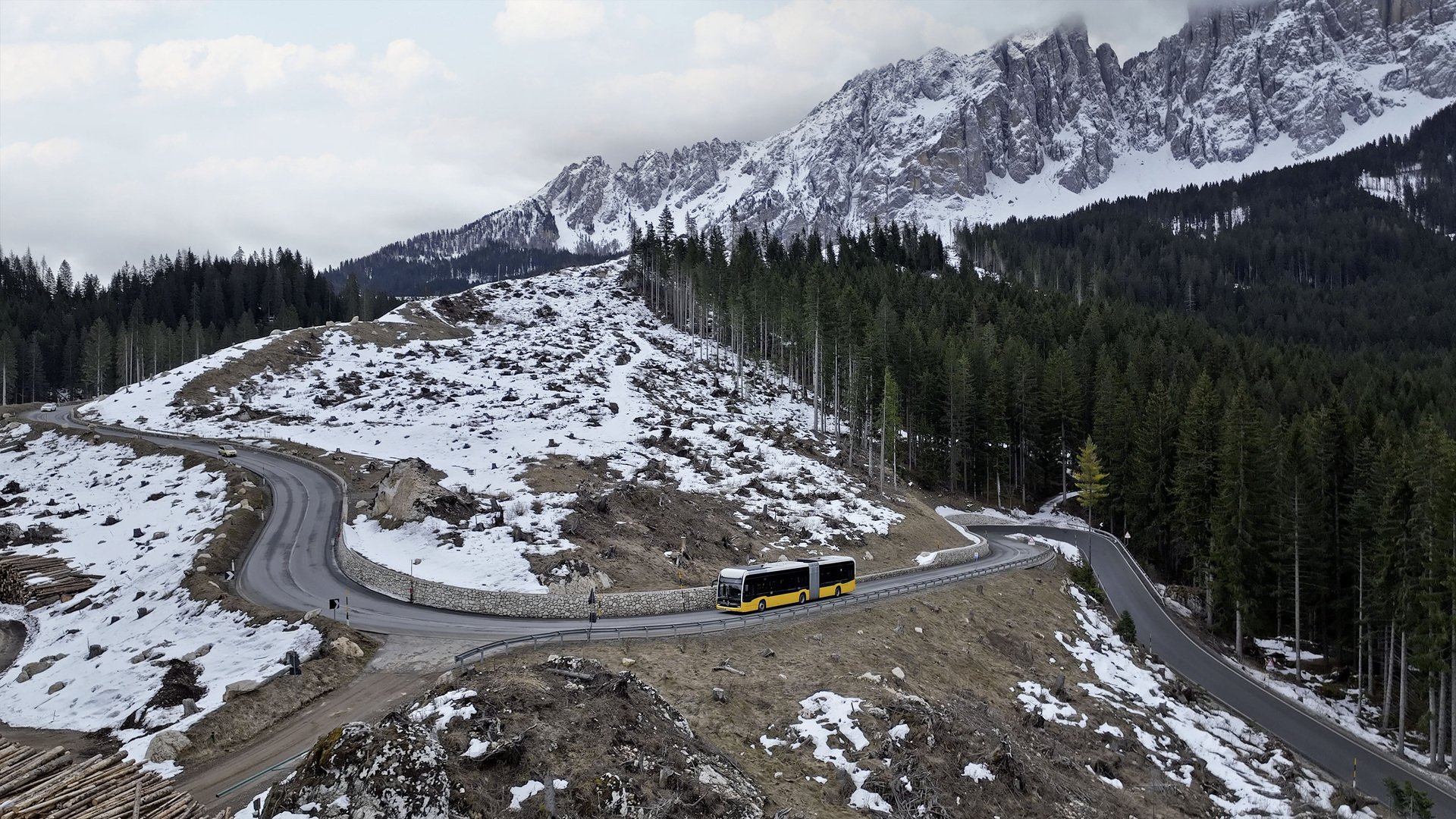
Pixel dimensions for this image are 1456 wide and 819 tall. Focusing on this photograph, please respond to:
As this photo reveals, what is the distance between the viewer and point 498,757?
571 inches

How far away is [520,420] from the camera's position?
6372cm

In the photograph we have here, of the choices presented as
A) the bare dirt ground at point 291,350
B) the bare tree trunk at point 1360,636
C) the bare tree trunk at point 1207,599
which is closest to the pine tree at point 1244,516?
the bare tree trunk at point 1207,599

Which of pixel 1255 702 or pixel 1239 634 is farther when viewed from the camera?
pixel 1239 634

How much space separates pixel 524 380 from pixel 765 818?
67.9 meters

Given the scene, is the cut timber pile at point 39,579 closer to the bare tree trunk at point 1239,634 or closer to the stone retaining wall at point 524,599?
the stone retaining wall at point 524,599

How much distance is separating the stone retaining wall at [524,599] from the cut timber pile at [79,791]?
15.5 meters

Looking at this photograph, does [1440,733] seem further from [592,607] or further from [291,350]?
[291,350]

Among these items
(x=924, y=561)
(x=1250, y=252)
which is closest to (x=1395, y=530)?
(x=924, y=561)

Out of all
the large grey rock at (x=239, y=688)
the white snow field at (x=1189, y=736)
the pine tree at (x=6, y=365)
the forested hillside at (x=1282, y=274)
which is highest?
the forested hillside at (x=1282, y=274)

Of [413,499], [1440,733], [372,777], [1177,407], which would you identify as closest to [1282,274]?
[1177,407]

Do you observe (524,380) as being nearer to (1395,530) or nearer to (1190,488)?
(1190,488)

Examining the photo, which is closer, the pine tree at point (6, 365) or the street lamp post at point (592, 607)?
the street lamp post at point (592, 607)

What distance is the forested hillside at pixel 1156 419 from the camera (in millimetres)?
37875

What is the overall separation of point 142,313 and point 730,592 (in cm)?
14150
